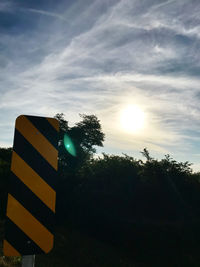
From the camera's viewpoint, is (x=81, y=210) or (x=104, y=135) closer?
(x=81, y=210)

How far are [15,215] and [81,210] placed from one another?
11580mm

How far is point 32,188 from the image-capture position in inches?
66.5

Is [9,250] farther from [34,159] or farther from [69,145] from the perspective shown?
[69,145]

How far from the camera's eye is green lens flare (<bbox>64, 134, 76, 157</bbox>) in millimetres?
43422

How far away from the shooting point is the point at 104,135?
171 ft

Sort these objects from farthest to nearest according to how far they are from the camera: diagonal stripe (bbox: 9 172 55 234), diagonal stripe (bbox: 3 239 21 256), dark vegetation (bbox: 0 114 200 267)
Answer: dark vegetation (bbox: 0 114 200 267)
diagonal stripe (bbox: 9 172 55 234)
diagonal stripe (bbox: 3 239 21 256)

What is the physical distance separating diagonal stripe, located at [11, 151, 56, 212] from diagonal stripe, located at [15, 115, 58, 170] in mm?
160

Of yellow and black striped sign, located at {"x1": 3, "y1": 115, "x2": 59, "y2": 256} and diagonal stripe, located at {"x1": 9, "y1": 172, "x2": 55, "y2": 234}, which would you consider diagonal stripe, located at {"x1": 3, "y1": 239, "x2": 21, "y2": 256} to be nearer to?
yellow and black striped sign, located at {"x1": 3, "y1": 115, "x2": 59, "y2": 256}

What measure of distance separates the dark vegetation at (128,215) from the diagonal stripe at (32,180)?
5.79 meters

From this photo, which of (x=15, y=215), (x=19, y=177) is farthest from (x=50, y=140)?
(x=15, y=215)

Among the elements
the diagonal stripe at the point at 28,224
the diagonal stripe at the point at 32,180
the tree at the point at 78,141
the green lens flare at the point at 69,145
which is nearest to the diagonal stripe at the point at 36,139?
the diagonal stripe at the point at 32,180

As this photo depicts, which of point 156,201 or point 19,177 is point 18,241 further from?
point 156,201

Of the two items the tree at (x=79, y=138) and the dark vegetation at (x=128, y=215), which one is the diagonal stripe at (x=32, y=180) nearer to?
the dark vegetation at (x=128, y=215)

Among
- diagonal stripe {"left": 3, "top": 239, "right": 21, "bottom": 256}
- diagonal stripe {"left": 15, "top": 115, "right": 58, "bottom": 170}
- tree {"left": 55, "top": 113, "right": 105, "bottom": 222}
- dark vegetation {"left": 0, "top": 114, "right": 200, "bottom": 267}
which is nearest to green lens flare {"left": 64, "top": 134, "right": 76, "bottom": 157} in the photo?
tree {"left": 55, "top": 113, "right": 105, "bottom": 222}
